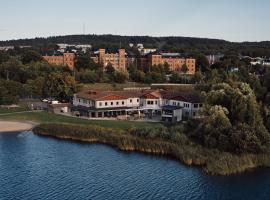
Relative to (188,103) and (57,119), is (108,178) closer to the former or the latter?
(57,119)

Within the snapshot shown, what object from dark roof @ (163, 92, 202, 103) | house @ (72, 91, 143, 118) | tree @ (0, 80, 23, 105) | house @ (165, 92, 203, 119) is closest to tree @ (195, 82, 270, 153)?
house @ (165, 92, 203, 119)

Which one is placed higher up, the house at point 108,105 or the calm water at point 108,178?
the house at point 108,105

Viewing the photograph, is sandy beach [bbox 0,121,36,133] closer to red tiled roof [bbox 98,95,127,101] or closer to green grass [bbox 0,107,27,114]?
green grass [bbox 0,107,27,114]

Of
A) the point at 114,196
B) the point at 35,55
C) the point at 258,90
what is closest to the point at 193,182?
the point at 114,196

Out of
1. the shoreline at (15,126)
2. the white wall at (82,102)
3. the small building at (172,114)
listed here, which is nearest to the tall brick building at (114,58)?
the white wall at (82,102)

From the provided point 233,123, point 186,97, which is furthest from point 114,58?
point 233,123

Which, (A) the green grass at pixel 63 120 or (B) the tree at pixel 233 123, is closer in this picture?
(B) the tree at pixel 233 123

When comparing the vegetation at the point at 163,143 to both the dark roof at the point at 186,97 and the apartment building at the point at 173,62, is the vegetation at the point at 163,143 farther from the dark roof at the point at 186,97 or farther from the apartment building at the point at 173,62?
the apartment building at the point at 173,62
